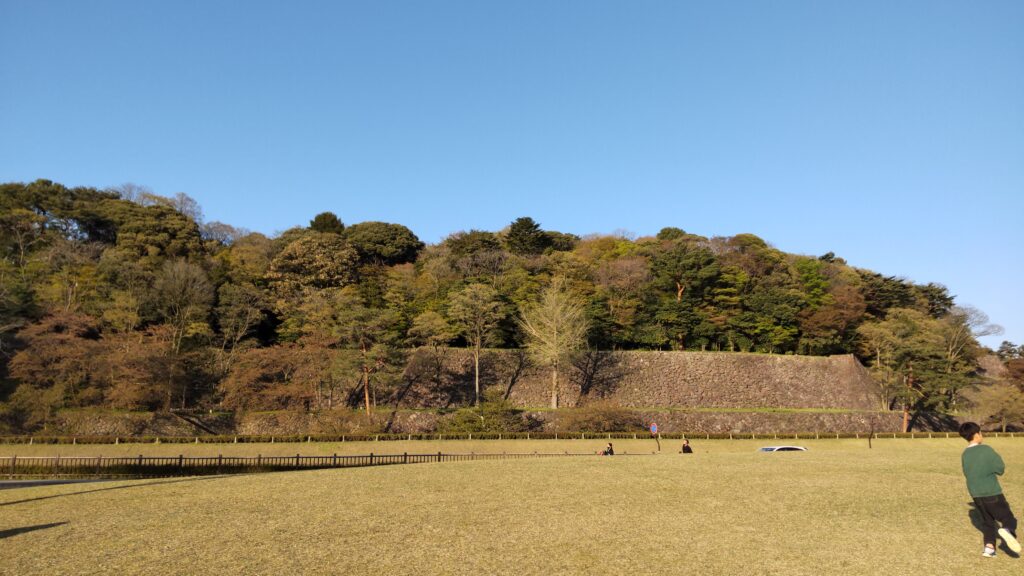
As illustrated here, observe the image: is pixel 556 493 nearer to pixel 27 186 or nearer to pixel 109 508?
pixel 109 508

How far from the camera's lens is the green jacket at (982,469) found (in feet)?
25.3

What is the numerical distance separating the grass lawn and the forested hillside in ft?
75.4

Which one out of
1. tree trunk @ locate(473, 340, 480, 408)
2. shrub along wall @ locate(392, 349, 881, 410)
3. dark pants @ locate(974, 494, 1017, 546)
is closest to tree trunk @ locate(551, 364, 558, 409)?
shrub along wall @ locate(392, 349, 881, 410)

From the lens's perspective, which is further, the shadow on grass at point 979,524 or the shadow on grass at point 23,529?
the shadow on grass at point 23,529

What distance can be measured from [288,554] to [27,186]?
211 ft

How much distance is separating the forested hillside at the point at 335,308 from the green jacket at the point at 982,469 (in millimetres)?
33789

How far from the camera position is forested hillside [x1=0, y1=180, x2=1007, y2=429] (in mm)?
38156

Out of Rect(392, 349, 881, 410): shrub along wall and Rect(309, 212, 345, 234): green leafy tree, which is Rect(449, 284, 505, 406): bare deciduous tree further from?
Rect(309, 212, 345, 234): green leafy tree

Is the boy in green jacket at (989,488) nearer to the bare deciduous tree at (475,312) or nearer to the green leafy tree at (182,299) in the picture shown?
the bare deciduous tree at (475,312)

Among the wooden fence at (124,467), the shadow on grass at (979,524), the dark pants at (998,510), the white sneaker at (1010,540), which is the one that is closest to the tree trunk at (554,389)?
the wooden fence at (124,467)

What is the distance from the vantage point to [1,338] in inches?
1577

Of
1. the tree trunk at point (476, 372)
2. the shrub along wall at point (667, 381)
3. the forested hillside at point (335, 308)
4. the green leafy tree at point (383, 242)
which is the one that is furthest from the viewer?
the green leafy tree at point (383, 242)

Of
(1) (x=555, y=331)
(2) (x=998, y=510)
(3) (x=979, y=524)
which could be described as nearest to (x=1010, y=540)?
(2) (x=998, y=510)

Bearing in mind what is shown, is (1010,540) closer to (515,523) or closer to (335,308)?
(515,523)
